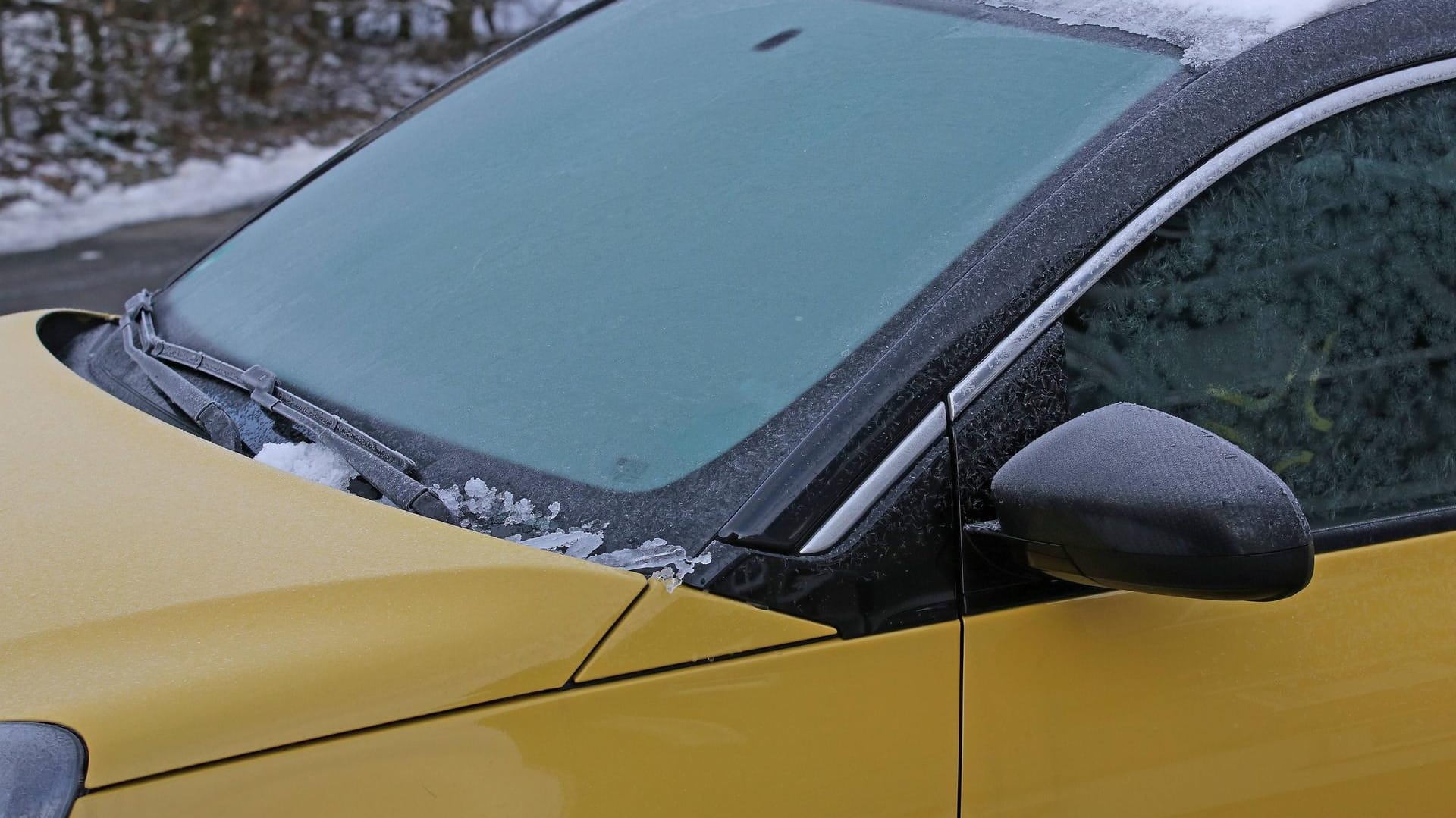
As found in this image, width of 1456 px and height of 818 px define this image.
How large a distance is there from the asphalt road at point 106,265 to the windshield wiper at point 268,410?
474 centimetres

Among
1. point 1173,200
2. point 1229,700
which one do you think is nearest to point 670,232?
point 1173,200

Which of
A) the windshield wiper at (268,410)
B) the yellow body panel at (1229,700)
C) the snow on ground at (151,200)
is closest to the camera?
the yellow body panel at (1229,700)

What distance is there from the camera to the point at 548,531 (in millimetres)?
1394

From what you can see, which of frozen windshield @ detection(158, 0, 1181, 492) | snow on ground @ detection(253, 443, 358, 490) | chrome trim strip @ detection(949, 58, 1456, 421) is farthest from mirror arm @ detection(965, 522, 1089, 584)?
snow on ground @ detection(253, 443, 358, 490)

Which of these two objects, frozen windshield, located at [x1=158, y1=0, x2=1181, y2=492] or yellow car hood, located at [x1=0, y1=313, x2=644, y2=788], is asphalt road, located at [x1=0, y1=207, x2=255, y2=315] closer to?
frozen windshield, located at [x1=158, y1=0, x2=1181, y2=492]

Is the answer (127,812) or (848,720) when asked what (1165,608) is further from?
(127,812)

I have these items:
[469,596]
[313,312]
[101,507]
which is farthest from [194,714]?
[313,312]

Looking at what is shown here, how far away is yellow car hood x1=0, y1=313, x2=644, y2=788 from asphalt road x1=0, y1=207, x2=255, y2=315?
17.9 ft

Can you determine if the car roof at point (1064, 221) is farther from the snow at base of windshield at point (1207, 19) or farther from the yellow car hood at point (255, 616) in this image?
the yellow car hood at point (255, 616)

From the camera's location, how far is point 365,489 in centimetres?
150

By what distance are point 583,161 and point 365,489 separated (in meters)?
0.64

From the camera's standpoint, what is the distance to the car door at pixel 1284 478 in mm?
1358

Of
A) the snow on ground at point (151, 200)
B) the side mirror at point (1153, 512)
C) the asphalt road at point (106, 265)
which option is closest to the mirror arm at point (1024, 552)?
the side mirror at point (1153, 512)

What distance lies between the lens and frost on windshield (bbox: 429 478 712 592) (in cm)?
129
